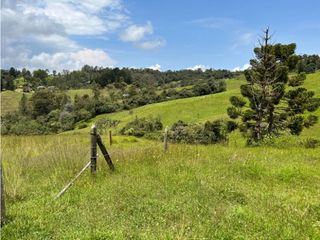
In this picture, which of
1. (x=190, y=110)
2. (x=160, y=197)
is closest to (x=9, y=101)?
(x=190, y=110)

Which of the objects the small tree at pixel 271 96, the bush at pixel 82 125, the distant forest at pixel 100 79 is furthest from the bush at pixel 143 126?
the distant forest at pixel 100 79

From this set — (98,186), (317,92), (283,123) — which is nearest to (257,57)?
(283,123)

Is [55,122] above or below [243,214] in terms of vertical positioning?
below

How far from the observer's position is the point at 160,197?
31.6 ft

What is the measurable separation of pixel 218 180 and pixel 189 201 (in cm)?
215

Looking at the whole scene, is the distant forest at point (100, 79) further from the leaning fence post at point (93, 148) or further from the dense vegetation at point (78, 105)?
the leaning fence post at point (93, 148)

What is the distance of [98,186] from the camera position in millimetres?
10742

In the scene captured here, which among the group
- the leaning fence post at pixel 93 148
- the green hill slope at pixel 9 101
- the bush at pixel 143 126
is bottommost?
the bush at pixel 143 126

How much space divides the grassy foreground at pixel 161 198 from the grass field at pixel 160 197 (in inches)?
0.8

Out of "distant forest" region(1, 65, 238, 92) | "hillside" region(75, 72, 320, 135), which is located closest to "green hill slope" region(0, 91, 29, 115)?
"distant forest" region(1, 65, 238, 92)

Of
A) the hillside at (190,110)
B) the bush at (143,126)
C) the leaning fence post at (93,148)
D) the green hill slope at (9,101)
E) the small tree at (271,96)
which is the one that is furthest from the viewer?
the green hill slope at (9,101)

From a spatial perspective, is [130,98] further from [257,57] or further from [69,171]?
[69,171]

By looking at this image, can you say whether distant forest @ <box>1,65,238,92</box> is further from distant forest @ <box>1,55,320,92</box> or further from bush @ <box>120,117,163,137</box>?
bush @ <box>120,117,163,137</box>

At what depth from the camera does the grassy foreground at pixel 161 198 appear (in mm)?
7445
